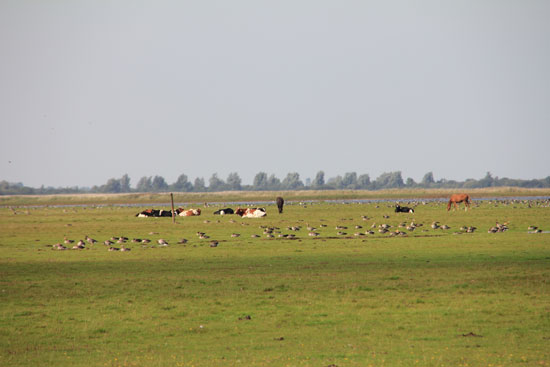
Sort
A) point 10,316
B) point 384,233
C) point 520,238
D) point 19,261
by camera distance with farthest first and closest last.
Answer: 1. point 384,233
2. point 520,238
3. point 19,261
4. point 10,316

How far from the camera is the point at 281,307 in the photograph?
18750 mm

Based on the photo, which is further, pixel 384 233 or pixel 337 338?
pixel 384 233

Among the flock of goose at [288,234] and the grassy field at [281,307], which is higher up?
the flock of goose at [288,234]

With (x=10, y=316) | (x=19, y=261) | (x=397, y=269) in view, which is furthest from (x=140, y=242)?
(x=10, y=316)

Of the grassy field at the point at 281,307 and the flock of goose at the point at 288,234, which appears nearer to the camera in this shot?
the grassy field at the point at 281,307

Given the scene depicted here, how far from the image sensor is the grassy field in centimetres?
1431

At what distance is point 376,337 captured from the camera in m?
15.5

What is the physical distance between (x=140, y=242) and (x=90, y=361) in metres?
25.5

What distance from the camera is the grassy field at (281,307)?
14.3 metres

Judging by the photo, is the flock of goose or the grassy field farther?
the flock of goose

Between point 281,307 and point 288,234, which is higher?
point 288,234

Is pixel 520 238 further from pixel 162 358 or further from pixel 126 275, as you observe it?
pixel 162 358

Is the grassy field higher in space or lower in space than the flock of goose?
lower

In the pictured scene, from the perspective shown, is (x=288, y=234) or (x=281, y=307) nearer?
(x=281, y=307)
